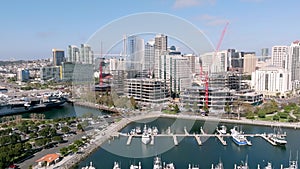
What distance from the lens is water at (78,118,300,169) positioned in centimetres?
471

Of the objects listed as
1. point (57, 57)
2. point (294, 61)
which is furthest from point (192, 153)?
point (57, 57)

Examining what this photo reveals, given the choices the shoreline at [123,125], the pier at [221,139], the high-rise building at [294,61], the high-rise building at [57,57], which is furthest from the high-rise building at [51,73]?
the pier at [221,139]

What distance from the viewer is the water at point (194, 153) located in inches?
186

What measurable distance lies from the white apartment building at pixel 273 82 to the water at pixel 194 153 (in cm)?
651

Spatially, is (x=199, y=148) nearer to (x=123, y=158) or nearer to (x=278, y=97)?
(x=123, y=158)

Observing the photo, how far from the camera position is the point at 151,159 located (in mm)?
4820

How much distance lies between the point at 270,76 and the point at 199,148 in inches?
332

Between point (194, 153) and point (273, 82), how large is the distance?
8.77m

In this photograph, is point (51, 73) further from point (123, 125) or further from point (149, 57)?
point (123, 125)

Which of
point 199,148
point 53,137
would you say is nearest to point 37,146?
point 53,137

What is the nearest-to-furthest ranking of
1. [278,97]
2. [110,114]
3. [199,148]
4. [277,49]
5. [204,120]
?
[199,148]
[204,120]
[110,114]
[278,97]
[277,49]

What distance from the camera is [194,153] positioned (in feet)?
17.0

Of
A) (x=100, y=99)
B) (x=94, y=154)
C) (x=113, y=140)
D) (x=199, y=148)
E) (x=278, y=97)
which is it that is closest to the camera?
(x=94, y=154)

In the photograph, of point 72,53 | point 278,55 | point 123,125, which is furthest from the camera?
point 72,53
